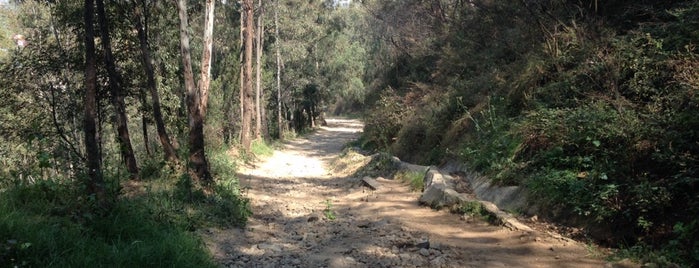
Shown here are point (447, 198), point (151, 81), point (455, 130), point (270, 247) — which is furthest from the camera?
point (455, 130)

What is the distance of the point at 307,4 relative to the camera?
34875mm

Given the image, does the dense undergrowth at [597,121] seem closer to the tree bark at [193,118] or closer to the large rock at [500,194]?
the large rock at [500,194]

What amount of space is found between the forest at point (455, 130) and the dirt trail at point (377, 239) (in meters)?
0.50

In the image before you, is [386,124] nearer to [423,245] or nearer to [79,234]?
[423,245]

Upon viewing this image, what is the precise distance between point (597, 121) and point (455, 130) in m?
5.19

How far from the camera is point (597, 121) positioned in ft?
20.5

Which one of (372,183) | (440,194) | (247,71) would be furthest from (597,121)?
(247,71)

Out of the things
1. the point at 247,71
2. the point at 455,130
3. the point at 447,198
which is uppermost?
the point at 247,71

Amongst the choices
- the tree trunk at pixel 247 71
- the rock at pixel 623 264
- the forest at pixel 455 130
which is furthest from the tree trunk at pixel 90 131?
the tree trunk at pixel 247 71

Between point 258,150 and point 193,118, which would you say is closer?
point 193,118

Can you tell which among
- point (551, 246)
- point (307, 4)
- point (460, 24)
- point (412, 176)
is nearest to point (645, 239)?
point (551, 246)

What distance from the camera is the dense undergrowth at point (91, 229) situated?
12.9ft

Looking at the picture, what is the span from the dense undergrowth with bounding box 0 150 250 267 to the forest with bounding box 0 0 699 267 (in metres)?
0.02

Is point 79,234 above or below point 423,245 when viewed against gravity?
above
